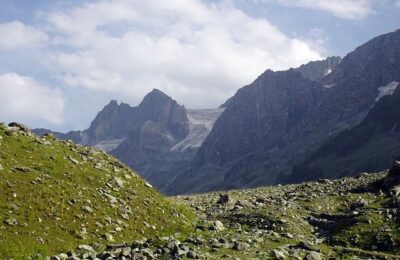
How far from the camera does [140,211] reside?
40.7 metres

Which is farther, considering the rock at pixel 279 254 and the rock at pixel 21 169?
the rock at pixel 21 169

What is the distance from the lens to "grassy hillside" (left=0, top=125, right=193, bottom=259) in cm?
3186

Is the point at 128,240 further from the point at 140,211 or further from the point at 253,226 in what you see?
the point at 253,226

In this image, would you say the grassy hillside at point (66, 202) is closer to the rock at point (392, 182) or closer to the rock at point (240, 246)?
the rock at point (240, 246)

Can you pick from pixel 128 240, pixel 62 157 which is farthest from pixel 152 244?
pixel 62 157

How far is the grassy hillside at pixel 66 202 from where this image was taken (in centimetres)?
3186

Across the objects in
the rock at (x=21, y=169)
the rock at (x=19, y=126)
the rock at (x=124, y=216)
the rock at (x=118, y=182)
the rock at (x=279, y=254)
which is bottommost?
the rock at (x=279, y=254)

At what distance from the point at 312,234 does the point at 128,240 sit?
1742 cm

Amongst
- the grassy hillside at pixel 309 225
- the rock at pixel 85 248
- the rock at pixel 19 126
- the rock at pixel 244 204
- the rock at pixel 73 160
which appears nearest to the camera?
the rock at pixel 85 248

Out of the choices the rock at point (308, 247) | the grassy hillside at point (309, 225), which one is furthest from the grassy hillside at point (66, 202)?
the rock at point (308, 247)

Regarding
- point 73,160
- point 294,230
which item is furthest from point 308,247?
point 73,160

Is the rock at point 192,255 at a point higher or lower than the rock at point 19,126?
lower

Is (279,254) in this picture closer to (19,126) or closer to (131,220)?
(131,220)

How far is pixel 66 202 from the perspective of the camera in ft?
120
